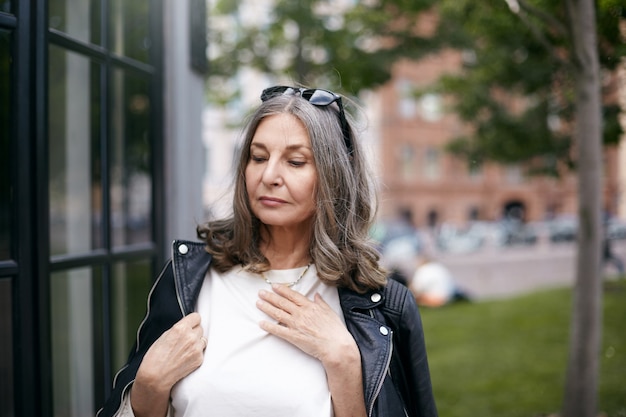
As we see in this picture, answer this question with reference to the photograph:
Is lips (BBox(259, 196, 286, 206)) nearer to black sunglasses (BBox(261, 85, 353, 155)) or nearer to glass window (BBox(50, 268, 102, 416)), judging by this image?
black sunglasses (BBox(261, 85, 353, 155))

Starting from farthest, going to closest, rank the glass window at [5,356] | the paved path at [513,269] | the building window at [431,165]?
the building window at [431,165] → the paved path at [513,269] → the glass window at [5,356]

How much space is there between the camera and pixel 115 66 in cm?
333

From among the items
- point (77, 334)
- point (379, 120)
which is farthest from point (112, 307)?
point (379, 120)

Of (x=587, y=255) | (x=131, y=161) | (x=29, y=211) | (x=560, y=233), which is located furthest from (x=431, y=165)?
(x=29, y=211)

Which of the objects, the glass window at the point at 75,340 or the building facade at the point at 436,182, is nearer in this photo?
the glass window at the point at 75,340

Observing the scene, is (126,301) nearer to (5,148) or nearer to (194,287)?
(5,148)

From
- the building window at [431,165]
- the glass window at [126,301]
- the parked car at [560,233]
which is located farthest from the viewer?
the building window at [431,165]

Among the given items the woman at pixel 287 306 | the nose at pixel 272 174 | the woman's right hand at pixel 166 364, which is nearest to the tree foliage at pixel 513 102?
the woman at pixel 287 306

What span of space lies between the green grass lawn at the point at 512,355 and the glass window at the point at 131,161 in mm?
2929

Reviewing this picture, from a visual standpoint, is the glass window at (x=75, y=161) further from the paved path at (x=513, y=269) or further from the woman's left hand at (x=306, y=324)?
the paved path at (x=513, y=269)

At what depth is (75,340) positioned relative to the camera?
3287mm

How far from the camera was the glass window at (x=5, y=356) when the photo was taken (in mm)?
2911

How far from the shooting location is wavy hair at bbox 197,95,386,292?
6.23ft

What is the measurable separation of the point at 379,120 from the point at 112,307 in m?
31.4
